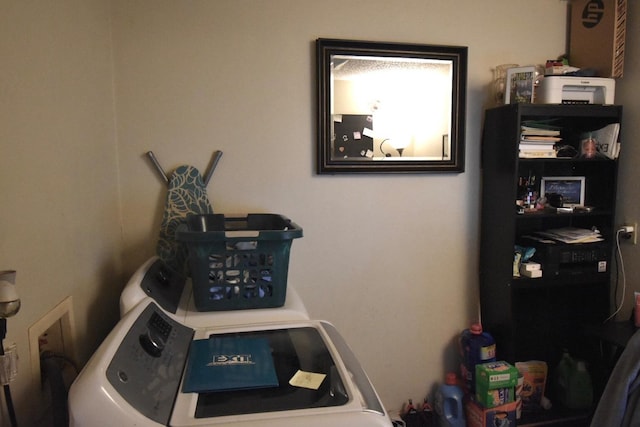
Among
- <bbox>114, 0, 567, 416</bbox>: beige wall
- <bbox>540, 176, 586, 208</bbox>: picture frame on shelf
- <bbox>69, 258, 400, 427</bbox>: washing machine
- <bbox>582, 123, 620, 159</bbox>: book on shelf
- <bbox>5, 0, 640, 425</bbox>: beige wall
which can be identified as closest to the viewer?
<bbox>69, 258, 400, 427</bbox>: washing machine

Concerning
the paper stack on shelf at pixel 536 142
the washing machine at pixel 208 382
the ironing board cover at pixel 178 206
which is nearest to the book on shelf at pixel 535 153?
the paper stack on shelf at pixel 536 142

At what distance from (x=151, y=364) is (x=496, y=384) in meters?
1.62

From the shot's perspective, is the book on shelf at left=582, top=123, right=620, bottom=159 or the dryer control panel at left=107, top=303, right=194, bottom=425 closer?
the dryer control panel at left=107, top=303, right=194, bottom=425

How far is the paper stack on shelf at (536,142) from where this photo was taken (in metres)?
2.05

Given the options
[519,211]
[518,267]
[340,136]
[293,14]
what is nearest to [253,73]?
[293,14]

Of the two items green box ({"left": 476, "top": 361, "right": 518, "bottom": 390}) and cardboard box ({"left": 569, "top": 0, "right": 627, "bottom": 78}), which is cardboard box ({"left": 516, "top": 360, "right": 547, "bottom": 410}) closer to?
green box ({"left": 476, "top": 361, "right": 518, "bottom": 390})

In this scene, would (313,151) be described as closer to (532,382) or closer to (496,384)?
(496,384)

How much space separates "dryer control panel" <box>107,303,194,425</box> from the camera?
86 cm

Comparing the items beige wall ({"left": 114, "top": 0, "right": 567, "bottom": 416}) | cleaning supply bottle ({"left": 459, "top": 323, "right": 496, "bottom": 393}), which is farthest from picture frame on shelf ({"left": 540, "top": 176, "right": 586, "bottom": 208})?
cleaning supply bottle ({"left": 459, "top": 323, "right": 496, "bottom": 393})

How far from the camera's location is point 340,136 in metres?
2.03

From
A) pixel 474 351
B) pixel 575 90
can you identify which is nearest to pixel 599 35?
pixel 575 90

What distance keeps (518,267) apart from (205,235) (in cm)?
154

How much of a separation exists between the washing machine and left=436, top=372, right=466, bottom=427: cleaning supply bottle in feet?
3.92

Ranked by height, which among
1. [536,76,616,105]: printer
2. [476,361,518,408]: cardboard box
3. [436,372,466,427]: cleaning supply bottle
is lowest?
[436,372,466,427]: cleaning supply bottle
